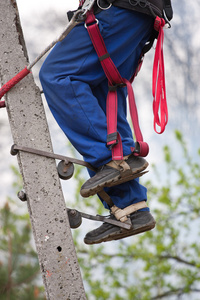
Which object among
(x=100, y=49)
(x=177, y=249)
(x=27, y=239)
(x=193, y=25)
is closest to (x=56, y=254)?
(x=100, y=49)

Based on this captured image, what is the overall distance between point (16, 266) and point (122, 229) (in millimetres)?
3453

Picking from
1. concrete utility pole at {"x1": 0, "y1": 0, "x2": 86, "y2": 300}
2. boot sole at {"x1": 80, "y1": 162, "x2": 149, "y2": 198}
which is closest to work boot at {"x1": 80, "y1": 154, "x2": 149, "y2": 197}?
boot sole at {"x1": 80, "y1": 162, "x2": 149, "y2": 198}

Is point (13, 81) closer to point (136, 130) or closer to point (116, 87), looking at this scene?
point (116, 87)

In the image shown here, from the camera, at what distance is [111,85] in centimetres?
206

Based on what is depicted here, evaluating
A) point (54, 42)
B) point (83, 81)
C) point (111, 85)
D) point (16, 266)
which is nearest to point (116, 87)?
point (111, 85)

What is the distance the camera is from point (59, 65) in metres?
1.92

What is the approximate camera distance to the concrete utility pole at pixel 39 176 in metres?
1.76

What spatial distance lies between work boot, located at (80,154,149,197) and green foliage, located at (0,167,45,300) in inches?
121

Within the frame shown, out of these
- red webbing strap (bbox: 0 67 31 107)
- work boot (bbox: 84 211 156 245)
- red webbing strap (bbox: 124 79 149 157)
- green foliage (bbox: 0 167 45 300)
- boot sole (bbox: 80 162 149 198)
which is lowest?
green foliage (bbox: 0 167 45 300)

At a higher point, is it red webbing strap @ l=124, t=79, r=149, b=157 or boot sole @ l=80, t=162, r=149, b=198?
red webbing strap @ l=124, t=79, r=149, b=157

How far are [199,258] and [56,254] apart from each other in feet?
22.8

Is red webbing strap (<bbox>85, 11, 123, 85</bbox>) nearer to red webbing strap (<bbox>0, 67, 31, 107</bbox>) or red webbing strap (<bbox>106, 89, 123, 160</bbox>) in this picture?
red webbing strap (<bbox>106, 89, 123, 160</bbox>)

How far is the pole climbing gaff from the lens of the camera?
182cm

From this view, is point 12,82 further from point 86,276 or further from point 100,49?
point 86,276
